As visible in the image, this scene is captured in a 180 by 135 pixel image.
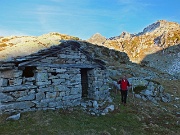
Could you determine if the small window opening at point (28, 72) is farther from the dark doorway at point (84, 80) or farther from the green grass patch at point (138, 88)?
the green grass patch at point (138, 88)

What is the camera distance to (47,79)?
11.7 m

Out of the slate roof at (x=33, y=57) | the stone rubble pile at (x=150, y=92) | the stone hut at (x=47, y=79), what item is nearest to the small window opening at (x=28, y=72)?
the stone hut at (x=47, y=79)

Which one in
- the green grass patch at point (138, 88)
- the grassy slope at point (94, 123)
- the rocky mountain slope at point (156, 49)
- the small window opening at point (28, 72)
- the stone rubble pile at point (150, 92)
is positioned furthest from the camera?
the rocky mountain slope at point (156, 49)

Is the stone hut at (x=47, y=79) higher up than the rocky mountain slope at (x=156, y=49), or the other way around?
the rocky mountain slope at (x=156, y=49)

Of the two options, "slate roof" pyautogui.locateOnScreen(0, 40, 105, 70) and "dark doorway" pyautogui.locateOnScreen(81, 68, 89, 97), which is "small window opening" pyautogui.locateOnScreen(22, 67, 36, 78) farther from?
"dark doorway" pyautogui.locateOnScreen(81, 68, 89, 97)

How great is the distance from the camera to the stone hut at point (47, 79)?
10.5 m

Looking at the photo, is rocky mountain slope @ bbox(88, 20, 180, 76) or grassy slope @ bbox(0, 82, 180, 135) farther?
rocky mountain slope @ bbox(88, 20, 180, 76)

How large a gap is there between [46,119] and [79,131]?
6.03ft

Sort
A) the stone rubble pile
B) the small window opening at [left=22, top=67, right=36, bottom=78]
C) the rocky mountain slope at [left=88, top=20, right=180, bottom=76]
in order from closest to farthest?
the small window opening at [left=22, top=67, right=36, bottom=78] < the stone rubble pile < the rocky mountain slope at [left=88, top=20, right=180, bottom=76]

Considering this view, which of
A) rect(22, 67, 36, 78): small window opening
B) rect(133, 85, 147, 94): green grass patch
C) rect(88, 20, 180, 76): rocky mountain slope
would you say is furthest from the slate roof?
rect(88, 20, 180, 76): rocky mountain slope

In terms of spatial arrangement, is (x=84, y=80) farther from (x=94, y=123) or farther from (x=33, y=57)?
(x=33, y=57)

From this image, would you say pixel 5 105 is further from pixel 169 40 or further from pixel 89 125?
pixel 169 40

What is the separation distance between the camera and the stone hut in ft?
34.5

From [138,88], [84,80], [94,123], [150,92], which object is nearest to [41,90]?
[94,123]
